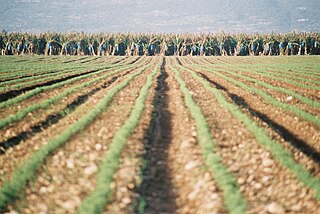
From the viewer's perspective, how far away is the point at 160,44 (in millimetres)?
87750

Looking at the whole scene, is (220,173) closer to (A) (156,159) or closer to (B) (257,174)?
(B) (257,174)

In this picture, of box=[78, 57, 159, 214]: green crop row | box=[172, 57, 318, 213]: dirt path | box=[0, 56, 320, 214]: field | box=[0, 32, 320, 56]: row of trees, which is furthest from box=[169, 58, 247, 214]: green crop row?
box=[0, 32, 320, 56]: row of trees

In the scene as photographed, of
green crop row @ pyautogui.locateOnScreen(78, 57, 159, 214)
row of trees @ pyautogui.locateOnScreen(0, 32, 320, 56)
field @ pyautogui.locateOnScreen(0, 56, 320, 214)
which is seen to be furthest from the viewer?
row of trees @ pyautogui.locateOnScreen(0, 32, 320, 56)

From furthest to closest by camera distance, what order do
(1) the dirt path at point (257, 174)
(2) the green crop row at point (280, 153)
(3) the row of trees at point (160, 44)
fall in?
(3) the row of trees at point (160, 44) < (2) the green crop row at point (280, 153) < (1) the dirt path at point (257, 174)

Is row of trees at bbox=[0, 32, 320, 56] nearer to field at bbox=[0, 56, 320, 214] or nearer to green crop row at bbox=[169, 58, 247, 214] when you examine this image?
field at bbox=[0, 56, 320, 214]

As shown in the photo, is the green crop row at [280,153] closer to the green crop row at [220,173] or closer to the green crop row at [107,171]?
the green crop row at [220,173]

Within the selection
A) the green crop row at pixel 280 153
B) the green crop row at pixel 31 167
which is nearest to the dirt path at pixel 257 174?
the green crop row at pixel 280 153

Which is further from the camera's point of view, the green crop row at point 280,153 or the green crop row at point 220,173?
the green crop row at point 280,153

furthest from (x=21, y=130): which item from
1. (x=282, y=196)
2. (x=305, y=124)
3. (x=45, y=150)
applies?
(x=305, y=124)

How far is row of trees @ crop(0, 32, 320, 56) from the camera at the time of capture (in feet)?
266

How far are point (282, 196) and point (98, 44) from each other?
84.5m

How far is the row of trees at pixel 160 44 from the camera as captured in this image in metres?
81.1

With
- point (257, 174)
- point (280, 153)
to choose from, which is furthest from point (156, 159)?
point (280, 153)

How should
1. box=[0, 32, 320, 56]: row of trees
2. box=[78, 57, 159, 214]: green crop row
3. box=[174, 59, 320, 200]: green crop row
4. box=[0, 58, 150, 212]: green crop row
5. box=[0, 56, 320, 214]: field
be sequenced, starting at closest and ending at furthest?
box=[78, 57, 159, 214]: green crop row
box=[0, 56, 320, 214]: field
box=[0, 58, 150, 212]: green crop row
box=[174, 59, 320, 200]: green crop row
box=[0, 32, 320, 56]: row of trees
